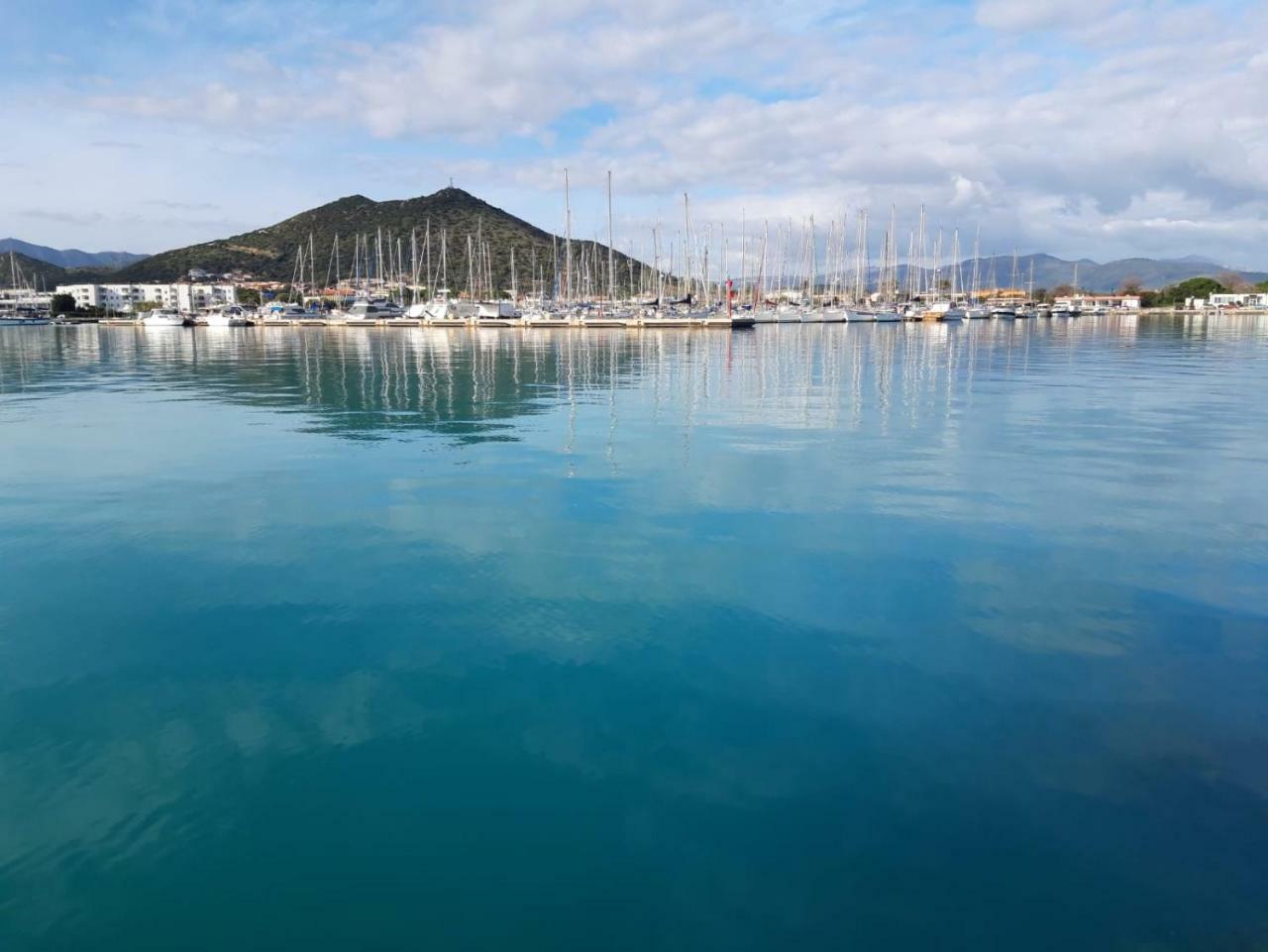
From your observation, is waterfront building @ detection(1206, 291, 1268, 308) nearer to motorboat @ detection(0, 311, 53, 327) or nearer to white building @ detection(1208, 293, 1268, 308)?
white building @ detection(1208, 293, 1268, 308)

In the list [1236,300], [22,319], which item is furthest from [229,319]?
[1236,300]

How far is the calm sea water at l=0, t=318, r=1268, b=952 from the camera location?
4.89 meters

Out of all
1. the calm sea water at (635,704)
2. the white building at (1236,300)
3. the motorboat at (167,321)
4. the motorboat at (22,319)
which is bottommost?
the calm sea water at (635,704)

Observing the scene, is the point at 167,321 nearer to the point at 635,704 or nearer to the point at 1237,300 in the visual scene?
the point at 635,704

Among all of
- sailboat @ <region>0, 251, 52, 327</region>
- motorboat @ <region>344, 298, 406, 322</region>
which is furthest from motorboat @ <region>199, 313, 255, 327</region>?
sailboat @ <region>0, 251, 52, 327</region>

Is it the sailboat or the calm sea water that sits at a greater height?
the sailboat

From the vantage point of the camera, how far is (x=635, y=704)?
718 cm

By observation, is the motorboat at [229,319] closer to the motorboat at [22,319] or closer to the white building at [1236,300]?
the motorboat at [22,319]

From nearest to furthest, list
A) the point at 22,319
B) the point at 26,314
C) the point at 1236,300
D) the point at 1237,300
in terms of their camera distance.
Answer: the point at 22,319
the point at 26,314
the point at 1236,300
the point at 1237,300

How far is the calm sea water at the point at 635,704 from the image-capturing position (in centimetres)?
489

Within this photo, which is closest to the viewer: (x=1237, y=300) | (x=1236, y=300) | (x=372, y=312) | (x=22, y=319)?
(x=372, y=312)

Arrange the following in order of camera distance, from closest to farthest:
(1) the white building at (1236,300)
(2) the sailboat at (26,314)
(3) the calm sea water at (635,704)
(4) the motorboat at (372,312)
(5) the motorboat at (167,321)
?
(3) the calm sea water at (635,704)
(4) the motorboat at (372,312)
(5) the motorboat at (167,321)
(2) the sailboat at (26,314)
(1) the white building at (1236,300)

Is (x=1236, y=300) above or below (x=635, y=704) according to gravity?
above

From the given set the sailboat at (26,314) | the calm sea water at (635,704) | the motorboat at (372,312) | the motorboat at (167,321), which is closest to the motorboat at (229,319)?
the motorboat at (167,321)
